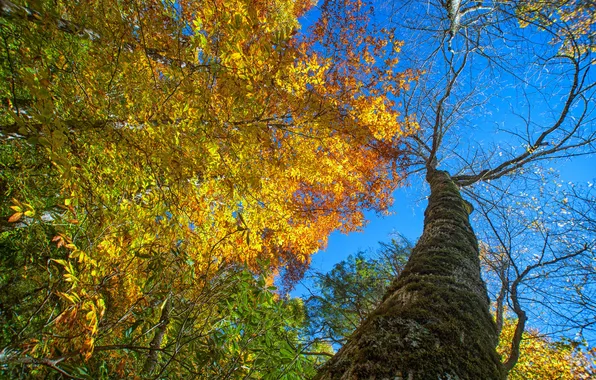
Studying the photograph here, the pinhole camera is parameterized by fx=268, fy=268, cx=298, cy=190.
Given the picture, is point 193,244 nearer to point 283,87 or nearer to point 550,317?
point 283,87

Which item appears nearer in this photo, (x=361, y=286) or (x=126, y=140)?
(x=126, y=140)

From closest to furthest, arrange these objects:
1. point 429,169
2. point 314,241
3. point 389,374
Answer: point 389,374, point 429,169, point 314,241

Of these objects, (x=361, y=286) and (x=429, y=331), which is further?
(x=361, y=286)

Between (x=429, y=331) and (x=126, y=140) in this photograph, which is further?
(x=126, y=140)

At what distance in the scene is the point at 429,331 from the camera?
1410 millimetres

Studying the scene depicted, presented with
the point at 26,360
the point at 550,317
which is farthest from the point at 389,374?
the point at 550,317

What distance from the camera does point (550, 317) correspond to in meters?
4.23

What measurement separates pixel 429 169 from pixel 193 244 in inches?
222

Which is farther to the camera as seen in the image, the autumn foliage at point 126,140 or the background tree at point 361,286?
the background tree at point 361,286

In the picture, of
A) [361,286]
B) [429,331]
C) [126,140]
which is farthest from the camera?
[361,286]

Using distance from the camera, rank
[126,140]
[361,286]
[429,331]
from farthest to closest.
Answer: [361,286]
[126,140]
[429,331]

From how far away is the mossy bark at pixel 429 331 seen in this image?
1.18m

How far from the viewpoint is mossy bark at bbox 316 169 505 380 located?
1.18m

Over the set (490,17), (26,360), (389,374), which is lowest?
(26,360)
